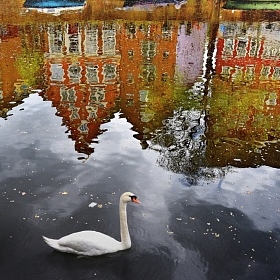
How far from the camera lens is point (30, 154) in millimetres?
12039

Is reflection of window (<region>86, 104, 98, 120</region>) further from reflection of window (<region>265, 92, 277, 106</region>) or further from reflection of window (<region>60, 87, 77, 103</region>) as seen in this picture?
reflection of window (<region>265, 92, 277, 106</region>)

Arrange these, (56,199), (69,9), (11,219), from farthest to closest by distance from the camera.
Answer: (69,9)
(56,199)
(11,219)

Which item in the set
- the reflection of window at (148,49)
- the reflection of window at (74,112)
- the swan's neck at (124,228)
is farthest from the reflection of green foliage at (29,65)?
the swan's neck at (124,228)

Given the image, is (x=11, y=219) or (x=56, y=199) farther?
(x=56, y=199)

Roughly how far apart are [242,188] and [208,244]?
2817mm

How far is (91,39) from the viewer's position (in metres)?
31.6

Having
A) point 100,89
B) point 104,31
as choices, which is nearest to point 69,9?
point 104,31

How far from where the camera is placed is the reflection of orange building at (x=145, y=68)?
650 inches

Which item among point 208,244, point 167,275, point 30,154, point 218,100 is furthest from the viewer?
point 218,100

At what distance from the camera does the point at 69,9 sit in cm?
4834

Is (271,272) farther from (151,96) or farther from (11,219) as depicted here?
(151,96)

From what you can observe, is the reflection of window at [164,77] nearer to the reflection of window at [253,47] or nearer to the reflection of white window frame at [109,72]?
the reflection of white window frame at [109,72]

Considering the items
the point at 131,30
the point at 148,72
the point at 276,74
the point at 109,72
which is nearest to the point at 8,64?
the point at 109,72

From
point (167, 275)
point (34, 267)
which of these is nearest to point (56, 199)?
point (34, 267)
